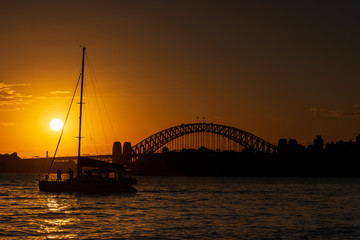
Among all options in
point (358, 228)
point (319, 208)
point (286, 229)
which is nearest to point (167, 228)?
point (286, 229)

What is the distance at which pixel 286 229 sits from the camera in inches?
1502

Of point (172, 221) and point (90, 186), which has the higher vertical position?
point (90, 186)

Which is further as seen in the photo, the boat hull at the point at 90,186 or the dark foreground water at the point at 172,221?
the boat hull at the point at 90,186

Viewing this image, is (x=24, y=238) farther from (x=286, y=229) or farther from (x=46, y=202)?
(x=46, y=202)

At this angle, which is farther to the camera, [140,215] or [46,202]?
[46,202]

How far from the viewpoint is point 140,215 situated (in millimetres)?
45906

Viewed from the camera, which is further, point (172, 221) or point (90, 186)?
point (90, 186)

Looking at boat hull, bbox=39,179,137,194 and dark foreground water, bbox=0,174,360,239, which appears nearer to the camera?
dark foreground water, bbox=0,174,360,239

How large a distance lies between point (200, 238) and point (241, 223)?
829cm

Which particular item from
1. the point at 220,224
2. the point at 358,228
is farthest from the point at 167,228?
the point at 358,228

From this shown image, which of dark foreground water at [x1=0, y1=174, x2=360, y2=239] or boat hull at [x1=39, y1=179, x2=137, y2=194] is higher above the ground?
boat hull at [x1=39, y1=179, x2=137, y2=194]

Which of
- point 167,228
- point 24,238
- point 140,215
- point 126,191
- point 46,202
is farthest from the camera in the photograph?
point 126,191

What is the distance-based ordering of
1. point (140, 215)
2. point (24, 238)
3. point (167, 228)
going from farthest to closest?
point (140, 215)
point (167, 228)
point (24, 238)

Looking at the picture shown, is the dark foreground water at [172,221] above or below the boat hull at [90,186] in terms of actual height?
below
